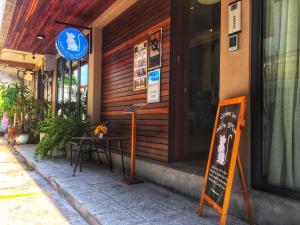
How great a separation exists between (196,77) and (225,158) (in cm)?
295

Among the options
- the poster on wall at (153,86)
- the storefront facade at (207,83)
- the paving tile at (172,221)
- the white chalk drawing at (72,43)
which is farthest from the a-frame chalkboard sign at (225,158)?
the white chalk drawing at (72,43)

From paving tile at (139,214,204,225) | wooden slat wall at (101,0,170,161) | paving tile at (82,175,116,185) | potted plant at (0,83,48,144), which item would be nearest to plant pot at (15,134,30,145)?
potted plant at (0,83,48,144)

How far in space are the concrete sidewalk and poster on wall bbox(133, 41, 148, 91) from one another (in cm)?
173

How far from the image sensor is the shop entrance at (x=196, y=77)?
5.17 meters

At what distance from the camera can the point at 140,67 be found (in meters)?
5.89

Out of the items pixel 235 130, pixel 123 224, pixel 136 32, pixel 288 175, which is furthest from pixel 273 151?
pixel 136 32

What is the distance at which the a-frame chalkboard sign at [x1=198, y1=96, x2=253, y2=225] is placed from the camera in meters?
2.70

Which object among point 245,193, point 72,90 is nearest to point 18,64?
point 72,90

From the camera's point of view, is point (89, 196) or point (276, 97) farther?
point (89, 196)

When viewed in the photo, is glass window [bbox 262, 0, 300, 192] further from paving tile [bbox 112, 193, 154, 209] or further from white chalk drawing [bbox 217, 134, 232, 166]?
paving tile [bbox 112, 193, 154, 209]

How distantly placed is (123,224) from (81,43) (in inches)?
205

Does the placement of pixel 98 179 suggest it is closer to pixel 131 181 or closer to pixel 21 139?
pixel 131 181

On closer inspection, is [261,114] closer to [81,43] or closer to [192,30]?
[192,30]

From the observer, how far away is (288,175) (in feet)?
9.82
